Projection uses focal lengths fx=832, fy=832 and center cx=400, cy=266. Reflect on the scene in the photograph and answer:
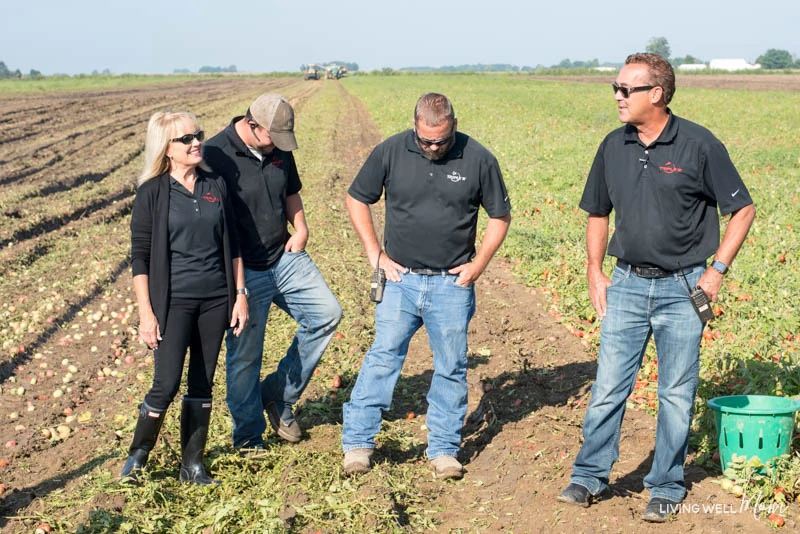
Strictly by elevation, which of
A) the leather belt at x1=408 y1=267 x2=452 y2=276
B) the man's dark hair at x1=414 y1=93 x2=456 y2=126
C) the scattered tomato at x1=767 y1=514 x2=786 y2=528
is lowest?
the scattered tomato at x1=767 y1=514 x2=786 y2=528

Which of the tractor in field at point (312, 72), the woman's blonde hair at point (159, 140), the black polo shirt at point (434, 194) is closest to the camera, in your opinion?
the woman's blonde hair at point (159, 140)

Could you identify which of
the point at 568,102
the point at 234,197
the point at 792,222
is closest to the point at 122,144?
the point at 792,222

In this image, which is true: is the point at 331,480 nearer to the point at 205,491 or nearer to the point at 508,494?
the point at 205,491

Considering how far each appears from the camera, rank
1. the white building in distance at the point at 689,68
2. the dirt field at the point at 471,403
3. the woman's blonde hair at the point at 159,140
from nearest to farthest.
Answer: the woman's blonde hair at the point at 159,140
the dirt field at the point at 471,403
the white building in distance at the point at 689,68

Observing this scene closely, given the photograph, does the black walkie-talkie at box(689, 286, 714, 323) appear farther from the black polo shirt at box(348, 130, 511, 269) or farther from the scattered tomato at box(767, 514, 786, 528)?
the black polo shirt at box(348, 130, 511, 269)

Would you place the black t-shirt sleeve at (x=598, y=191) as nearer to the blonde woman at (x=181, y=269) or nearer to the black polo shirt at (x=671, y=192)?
the black polo shirt at (x=671, y=192)

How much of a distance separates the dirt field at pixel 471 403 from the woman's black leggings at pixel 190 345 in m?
0.69

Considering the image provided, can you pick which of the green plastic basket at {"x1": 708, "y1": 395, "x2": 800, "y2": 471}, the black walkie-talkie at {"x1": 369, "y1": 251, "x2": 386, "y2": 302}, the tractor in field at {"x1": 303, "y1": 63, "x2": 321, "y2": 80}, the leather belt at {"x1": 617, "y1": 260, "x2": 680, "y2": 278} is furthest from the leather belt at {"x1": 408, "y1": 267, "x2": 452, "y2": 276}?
the tractor in field at {"x1": 303, "y1": 63, "x2": 321, "y2": 80}

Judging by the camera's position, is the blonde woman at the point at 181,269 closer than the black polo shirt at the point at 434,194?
Yes

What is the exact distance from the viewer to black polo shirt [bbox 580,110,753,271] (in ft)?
13.9

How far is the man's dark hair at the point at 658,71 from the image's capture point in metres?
4.25

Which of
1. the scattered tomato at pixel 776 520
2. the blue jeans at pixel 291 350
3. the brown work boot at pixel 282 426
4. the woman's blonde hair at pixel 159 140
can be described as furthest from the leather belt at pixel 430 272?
the scattered tomato at pixel 776 520

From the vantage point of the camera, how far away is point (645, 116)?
429cm

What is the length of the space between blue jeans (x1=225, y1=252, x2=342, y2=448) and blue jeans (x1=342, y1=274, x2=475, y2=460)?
0.45 m
